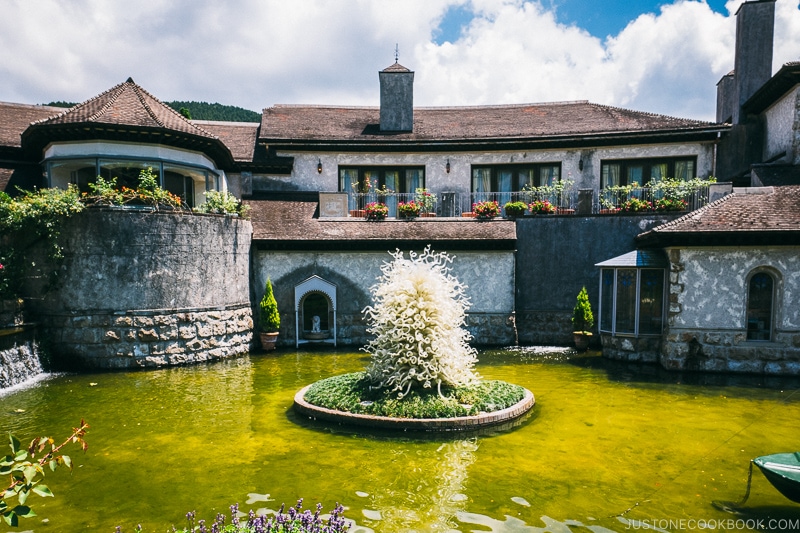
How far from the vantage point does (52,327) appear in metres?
15.1

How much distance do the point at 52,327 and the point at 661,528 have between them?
16574 mm

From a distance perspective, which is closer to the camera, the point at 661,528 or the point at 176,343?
the point at 661,528

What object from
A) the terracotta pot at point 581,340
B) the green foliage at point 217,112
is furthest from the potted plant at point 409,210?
the green foliage at point 217,112

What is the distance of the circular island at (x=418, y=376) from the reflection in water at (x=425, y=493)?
4.37 ft

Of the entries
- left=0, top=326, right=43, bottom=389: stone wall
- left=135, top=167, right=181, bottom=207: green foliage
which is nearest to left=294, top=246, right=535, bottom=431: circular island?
left=0, top=326, right=43, bottom=389: stone wall

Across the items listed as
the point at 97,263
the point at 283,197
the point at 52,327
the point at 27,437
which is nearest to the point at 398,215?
the point at 283,197

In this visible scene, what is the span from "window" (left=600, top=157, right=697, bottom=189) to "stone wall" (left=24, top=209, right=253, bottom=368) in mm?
17024

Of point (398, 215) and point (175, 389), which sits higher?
point (398, 215)

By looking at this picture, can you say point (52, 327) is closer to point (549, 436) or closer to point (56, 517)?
point (56, 517)

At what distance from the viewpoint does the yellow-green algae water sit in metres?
6.64

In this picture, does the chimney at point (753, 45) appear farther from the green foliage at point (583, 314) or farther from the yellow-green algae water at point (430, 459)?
the yellow-green algae water at point (430, 459)

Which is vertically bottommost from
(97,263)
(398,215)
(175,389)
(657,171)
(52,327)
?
(175,389)

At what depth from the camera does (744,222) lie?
14.5m

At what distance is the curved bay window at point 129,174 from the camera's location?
17078 millimetres
